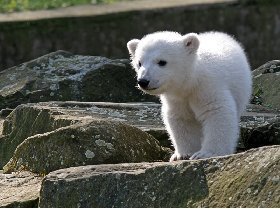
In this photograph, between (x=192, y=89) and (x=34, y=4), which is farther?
(x=34, y=4)

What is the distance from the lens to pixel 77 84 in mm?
Result: 9188

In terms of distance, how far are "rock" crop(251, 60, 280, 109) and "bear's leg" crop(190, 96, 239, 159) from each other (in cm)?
165

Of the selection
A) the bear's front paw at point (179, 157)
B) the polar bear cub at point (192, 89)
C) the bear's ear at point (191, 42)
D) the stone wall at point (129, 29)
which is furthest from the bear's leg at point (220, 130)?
the stone wall at point (129, 29)

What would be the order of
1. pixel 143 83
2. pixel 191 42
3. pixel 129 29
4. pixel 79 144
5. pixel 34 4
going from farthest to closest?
1. pixel 34 4
2. pixel 129 29
3. pixel 191 42
4. pixel 143 83
5. pixel 79 144

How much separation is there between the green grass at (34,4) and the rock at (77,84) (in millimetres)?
4616

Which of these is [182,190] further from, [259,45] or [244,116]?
[259,45]

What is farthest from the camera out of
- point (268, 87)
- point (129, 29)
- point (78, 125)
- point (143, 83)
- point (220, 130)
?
point (129, 29)

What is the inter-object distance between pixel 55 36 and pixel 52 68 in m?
3.54

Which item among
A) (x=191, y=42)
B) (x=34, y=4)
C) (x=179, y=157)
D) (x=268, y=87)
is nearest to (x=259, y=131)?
(x=179, y=157)

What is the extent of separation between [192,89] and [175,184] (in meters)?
1.89

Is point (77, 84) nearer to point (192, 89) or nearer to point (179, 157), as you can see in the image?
point (192, 89)

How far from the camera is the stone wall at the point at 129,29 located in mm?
13000

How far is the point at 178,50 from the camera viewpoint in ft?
22.5

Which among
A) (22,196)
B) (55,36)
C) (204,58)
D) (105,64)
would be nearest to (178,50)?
(204,58)
